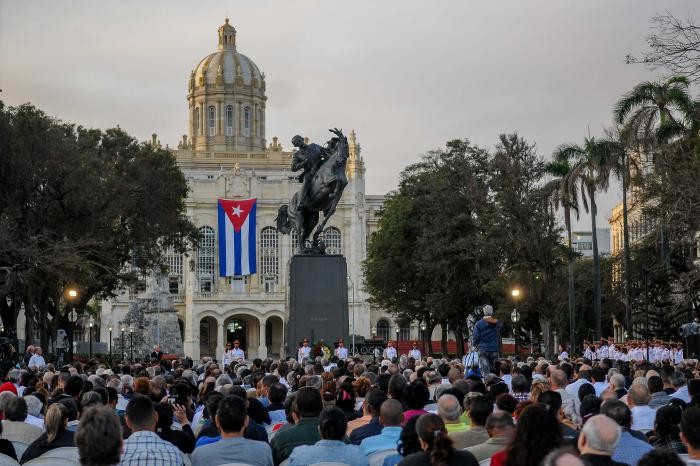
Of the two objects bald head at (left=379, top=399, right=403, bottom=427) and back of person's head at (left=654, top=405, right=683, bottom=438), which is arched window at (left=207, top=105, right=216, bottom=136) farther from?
back of person's head at (left=654, top=405, right=683, bottom=438)

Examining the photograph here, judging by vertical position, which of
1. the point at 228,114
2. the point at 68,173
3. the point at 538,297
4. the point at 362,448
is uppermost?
the point at 228,114

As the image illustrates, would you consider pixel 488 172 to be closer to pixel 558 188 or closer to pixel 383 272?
pixel 558 188

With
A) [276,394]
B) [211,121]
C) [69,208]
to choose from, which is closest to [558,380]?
[276,394]

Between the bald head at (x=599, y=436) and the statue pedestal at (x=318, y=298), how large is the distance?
25.6m

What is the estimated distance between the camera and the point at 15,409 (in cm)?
1202

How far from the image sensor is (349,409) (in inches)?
565

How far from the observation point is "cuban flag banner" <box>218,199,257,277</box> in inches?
3334

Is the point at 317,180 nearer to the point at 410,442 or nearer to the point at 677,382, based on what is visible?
the point at 677,382

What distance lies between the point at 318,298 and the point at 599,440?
25968 millimetres

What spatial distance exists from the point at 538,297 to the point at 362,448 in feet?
152

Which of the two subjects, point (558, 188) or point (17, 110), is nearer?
point (17, 110)

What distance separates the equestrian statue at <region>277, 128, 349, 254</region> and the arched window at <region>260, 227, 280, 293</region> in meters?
91.3

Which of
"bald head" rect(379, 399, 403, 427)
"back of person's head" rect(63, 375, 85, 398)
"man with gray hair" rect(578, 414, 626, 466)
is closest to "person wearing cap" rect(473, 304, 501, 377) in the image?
"back of person's head" rect(63, 375, 85, 398)

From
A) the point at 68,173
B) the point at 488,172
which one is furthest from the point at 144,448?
the point at 488,172
